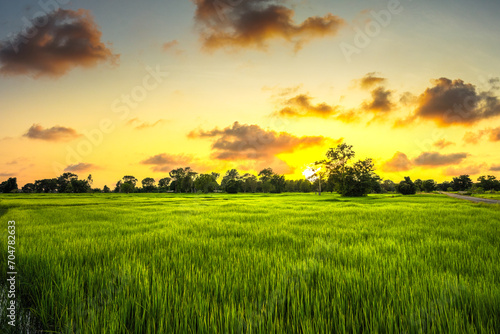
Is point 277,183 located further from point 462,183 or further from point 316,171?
point 462,183

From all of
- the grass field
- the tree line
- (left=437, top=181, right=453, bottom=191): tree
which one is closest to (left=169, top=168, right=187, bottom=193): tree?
the tree line

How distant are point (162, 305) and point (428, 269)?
164 inches

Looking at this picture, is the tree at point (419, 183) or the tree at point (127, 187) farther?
the tree at point (419, 183)

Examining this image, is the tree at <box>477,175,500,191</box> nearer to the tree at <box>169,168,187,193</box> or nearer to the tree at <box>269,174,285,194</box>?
the tree at <box>269,174,285,194</box>

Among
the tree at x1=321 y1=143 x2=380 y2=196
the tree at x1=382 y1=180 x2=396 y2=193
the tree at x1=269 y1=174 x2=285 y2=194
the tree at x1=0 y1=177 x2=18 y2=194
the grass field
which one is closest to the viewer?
the grass field

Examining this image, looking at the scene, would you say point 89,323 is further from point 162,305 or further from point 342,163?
point 342,163

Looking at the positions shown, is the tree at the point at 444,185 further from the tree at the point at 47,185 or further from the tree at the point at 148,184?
the tree at the point at 47,185

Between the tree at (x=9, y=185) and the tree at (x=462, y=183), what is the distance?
23869 centimetres

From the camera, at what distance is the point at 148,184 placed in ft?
449

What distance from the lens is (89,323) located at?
2072 mm

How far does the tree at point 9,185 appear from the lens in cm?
9000

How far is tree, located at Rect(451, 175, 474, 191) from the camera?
5381 inches

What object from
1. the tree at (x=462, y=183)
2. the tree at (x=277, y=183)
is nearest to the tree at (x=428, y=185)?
the tree at (x=462, y=183)

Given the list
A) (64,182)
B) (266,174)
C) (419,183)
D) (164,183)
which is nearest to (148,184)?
(164,183)
